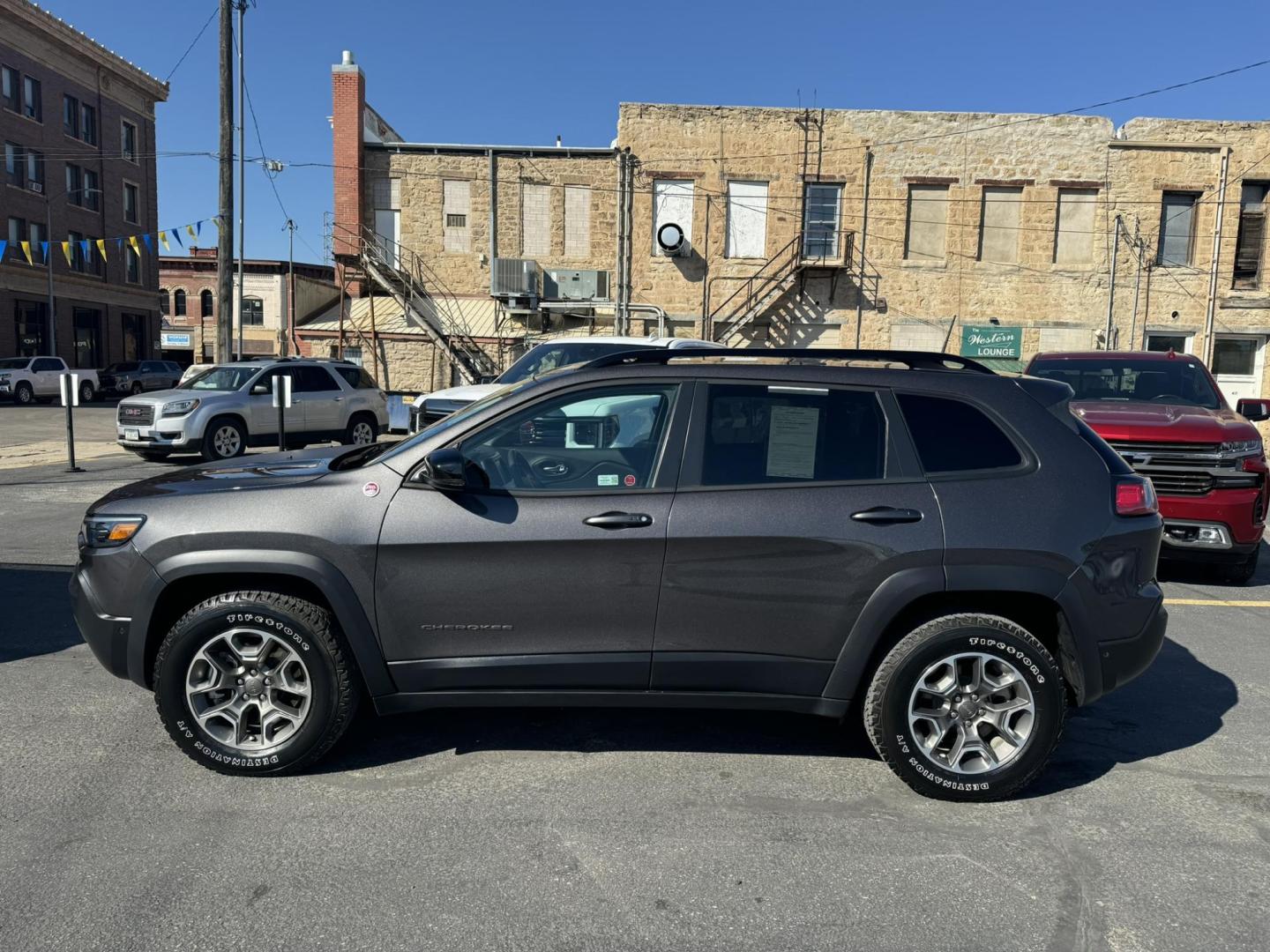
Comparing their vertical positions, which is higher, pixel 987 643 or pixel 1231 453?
pixel 1231 453

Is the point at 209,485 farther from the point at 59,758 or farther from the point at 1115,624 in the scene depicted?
the point at 1115,624

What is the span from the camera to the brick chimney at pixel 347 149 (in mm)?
28219

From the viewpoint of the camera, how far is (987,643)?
3633 mm

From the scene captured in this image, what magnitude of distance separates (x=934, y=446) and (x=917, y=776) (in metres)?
1.32

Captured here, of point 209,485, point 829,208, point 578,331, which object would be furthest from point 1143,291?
point 209,485

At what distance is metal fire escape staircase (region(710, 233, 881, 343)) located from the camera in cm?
2794

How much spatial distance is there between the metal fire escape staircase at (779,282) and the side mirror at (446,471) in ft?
81.5

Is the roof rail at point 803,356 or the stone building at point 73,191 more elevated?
the stone building at point 73,191

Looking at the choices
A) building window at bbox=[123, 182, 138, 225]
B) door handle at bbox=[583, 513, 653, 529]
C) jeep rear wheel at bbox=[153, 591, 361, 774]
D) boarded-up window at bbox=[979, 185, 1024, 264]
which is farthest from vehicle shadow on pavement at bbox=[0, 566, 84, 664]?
building window at bbox=[123, 182, 138, 225]

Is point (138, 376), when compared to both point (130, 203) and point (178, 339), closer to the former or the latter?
point (130, 203)

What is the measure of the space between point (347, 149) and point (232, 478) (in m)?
27.1

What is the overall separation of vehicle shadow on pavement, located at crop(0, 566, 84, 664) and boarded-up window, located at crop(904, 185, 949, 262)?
2560 cm

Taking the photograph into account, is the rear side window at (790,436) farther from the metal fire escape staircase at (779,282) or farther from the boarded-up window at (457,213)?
the boarded-up window at (457,213)

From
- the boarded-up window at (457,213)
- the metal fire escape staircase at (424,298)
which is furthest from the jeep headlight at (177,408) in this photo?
the boarded-up window at (457,213)
